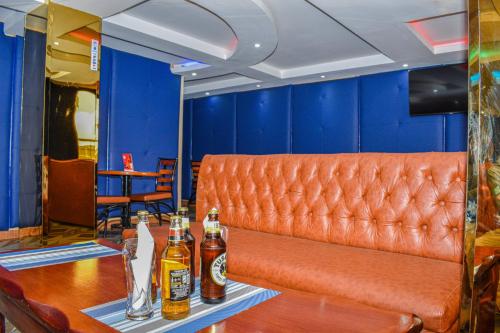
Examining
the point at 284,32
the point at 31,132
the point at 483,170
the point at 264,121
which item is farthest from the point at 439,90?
the point at 31,132

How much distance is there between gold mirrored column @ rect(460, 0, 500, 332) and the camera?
112cm

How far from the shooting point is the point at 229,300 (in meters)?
1.10

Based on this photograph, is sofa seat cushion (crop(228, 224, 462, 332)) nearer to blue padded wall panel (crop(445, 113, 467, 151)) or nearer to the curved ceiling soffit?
the curved ceiling soffit

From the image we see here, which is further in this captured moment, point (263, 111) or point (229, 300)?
point (263, 111)

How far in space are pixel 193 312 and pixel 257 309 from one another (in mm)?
173

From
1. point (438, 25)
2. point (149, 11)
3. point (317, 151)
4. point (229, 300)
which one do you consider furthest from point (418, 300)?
point (317, 151)

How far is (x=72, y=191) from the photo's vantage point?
4.28 meters

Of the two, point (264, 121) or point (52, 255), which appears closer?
point (52, 255)

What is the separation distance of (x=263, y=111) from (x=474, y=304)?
749 cm

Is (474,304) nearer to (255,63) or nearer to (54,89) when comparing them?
(54,89)

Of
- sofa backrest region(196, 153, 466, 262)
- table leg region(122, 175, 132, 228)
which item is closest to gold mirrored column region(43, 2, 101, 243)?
table leg region(122, 175, 132, 228)

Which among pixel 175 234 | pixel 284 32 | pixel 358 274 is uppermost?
pixel 284 32

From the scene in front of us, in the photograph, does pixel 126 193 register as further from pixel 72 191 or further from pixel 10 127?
pixel 10 127

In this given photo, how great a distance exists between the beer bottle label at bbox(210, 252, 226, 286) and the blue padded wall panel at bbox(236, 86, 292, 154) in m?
6.98
